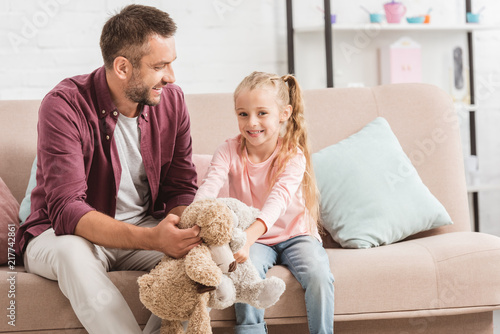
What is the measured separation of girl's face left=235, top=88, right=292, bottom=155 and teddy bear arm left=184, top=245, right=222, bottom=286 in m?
0.49

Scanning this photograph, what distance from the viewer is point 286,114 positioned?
1876 millimetres

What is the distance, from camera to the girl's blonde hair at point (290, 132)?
1.79 meters

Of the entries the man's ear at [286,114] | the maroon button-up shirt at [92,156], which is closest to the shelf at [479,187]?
the man's ear at [286,114]

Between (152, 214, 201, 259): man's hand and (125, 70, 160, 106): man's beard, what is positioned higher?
(125, 70, 160, 106): man's beard

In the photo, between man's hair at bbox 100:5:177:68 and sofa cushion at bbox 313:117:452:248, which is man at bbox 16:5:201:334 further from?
sofa cushion at bbox 313:117:452:248

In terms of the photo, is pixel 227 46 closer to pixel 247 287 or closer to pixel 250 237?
pixel 250 237

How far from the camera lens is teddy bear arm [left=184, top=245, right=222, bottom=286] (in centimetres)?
134

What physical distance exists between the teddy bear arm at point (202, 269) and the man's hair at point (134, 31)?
632 millimetres

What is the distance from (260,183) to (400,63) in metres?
1.83

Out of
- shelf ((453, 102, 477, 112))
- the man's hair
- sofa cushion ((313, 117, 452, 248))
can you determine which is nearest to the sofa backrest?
sofa cushion ((313, 117, 452, 248))

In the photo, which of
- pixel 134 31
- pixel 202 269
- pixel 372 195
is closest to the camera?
pixel 202 269

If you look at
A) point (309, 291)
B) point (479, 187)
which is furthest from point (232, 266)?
point (479, 187)

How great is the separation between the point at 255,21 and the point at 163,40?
157cm

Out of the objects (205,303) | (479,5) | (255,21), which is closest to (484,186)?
(479,5)
